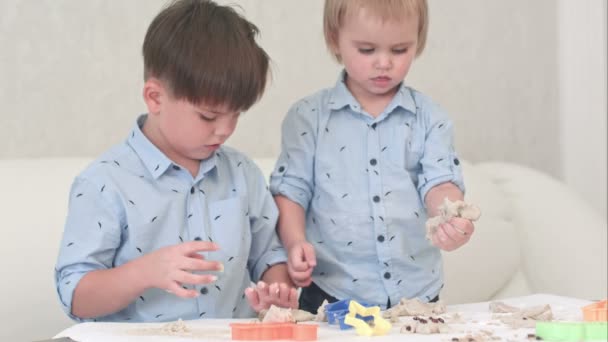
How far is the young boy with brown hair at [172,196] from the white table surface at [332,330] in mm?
61

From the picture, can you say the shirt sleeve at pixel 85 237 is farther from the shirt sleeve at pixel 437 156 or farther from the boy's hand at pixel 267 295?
the shirt sleeve at pixel 437 156

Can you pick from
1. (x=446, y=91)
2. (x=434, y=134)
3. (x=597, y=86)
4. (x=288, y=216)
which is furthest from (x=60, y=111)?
(x=597, y=86)

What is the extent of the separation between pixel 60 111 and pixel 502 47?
1.02m

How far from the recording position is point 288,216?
133cm

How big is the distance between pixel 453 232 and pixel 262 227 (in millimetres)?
279

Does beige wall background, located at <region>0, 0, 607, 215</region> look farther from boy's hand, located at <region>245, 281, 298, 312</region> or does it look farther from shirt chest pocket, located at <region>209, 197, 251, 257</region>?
boy's hand, located at <region>245, 281, 298, 312</region>

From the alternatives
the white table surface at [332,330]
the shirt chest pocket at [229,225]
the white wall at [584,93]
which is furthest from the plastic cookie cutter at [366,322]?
the white wall at [584,93]

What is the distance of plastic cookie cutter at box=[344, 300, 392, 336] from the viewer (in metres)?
1.00

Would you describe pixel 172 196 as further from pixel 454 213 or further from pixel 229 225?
pixel 454 213

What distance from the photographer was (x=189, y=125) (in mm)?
1188

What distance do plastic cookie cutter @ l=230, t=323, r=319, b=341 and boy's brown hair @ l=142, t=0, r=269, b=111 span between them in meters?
0.31

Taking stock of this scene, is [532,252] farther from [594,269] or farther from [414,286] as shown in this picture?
[414,286]

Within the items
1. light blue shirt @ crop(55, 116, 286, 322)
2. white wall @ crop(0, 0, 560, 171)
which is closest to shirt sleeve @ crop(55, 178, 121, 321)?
light blue shirt @ crop(55, 116, 286, 322)

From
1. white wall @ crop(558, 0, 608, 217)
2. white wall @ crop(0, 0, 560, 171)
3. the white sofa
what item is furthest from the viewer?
white wall @ crop(558, 0, 608, 217)
